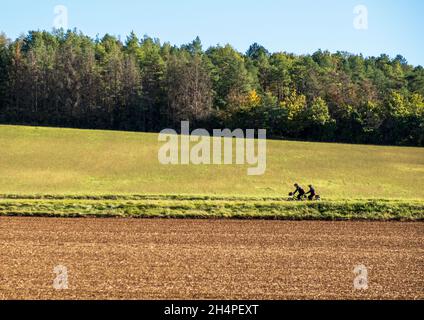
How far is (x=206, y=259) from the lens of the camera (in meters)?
18.6

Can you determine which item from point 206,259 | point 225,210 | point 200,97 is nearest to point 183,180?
point 225,210

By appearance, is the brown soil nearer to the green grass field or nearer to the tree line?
the green grass field

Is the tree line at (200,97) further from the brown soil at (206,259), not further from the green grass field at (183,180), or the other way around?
the brown soil at (206,259)

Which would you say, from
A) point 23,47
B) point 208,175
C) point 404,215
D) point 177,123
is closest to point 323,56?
point 177,123

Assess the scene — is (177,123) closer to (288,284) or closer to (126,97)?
(126,97)

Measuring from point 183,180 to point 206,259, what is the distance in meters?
29.9

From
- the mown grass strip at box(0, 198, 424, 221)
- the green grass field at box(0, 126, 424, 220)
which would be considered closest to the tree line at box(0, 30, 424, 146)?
the green grass field at box(0, 126, 424, 220)

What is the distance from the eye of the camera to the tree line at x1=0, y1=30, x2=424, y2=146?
90875 mm

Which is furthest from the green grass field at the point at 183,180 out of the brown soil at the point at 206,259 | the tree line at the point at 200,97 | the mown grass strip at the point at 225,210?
the tree line at the point at 200,97

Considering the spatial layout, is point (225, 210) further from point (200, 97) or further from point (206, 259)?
point (200, 97)

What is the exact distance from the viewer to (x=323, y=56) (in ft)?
503

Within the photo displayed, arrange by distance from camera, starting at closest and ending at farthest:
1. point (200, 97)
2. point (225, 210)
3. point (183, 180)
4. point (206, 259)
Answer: point (206, 259), point (225, 210), point (183, 180), point (200, 97)

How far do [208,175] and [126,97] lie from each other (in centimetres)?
6095

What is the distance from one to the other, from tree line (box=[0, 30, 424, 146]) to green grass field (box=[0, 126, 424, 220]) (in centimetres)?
1704
